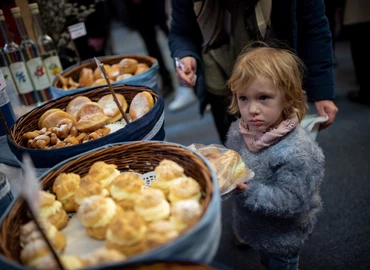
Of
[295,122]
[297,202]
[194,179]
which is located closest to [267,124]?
[295,122]

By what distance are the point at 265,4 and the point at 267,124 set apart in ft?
1.66

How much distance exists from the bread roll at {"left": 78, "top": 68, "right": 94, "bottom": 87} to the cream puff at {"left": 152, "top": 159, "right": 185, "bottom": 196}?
104 centimetres

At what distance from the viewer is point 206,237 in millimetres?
621

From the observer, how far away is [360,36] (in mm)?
2814

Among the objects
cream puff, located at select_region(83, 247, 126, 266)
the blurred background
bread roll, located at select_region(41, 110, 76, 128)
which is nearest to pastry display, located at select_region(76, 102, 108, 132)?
bread roll, located at select_region(41, 110, 76, 128)

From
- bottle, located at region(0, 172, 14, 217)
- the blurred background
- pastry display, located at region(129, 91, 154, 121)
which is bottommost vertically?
the blurred background

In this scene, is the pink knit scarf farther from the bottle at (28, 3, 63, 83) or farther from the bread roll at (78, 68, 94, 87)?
the bottle at (28, 3, 63, 83)

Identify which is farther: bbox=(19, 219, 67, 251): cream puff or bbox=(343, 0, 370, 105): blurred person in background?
bbox=(343, 0, 370, 105): blurred person in background

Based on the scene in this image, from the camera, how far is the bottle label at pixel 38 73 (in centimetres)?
164

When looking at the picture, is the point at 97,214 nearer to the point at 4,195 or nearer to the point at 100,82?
the point at 4,195

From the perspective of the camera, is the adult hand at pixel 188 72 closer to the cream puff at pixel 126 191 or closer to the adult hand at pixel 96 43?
the cream puff at pixel 126 191

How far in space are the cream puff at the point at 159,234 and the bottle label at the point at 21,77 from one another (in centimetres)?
124

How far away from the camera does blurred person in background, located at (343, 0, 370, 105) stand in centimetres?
267

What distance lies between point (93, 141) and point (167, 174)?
306 millimetres
